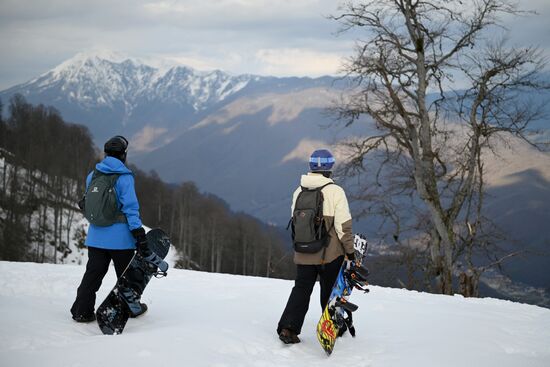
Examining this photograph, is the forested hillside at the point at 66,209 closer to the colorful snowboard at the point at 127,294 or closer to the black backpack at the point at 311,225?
the colorful snowboard at the point at 127,294

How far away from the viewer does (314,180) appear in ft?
18.6

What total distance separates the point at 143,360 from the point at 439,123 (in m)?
12.9

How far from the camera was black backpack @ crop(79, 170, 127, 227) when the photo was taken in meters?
5.68

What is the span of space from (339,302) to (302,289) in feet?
1.49

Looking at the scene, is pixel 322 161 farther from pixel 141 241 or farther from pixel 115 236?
pixel 115 236

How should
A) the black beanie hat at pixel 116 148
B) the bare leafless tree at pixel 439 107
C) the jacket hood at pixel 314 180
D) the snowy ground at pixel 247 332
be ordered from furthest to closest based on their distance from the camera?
the bare leafless tree at pixel 439 107 < the black beanie hat at pixel 116 148 < the jacket hood at pixel 314 180 < the snowy ground at pixel 247 332

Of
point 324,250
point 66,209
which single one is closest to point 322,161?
point 324,250

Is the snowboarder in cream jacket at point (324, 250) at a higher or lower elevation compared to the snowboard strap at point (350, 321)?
higher

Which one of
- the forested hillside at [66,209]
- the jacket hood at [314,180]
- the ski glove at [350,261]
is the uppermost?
the jacket hood at [314,180]

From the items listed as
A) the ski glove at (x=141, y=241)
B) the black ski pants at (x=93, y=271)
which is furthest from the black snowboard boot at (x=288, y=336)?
the black ski pants at (x=93, y=271)

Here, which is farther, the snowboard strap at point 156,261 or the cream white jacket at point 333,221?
the snowboard strap at point 156,261

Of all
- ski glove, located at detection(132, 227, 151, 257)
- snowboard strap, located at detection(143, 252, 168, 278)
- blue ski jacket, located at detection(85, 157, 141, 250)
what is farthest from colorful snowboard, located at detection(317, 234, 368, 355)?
blue ski jacket, located at detection(85, 157, 141, 250)

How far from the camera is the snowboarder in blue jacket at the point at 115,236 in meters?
5.70

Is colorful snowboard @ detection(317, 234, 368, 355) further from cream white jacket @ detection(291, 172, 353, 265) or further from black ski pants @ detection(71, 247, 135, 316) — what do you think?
black ski pants @ detection(71, 247, 135, 316)
